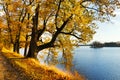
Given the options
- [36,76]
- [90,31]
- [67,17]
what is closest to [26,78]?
[36,76]

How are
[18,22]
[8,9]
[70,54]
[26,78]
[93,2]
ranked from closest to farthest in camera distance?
[26,78]
[93,2]
[70,54]
[18,22]
[8,9]

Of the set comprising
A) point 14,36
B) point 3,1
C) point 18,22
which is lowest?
point 14,36

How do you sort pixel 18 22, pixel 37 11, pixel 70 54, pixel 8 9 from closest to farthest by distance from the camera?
pixel 37 11 < pixel 70 54 < pixel 18 22 < pixel 8 9

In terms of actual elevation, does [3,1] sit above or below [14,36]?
above

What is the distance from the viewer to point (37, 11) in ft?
92.8

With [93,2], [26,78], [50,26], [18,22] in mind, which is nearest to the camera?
[26,78]

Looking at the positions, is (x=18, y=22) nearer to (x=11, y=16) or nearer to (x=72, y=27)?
(x=11, y=16)

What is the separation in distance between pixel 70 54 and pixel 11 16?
12.4 meters

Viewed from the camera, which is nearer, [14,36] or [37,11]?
[37,11]

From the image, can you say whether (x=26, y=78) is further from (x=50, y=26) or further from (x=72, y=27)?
(x=50, y=26)

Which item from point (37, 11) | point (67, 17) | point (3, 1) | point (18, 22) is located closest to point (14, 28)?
point (18, 22)

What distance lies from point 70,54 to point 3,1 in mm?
13492

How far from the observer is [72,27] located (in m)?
29.5

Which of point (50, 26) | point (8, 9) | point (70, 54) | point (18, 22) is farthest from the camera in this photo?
point (8, 9)
